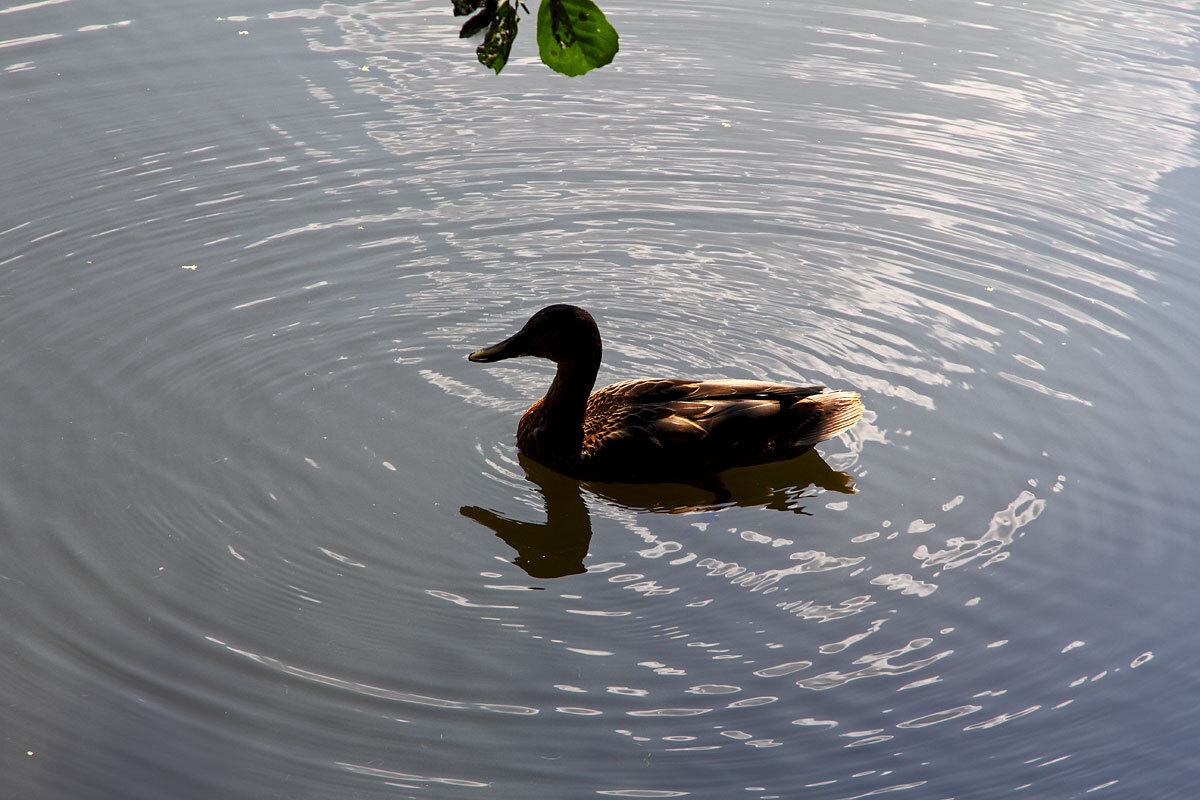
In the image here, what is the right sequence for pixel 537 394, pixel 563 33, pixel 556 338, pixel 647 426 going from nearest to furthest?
pixel 563 33 < pixel 647 426 < pixel 556 338 < pixel 537 394

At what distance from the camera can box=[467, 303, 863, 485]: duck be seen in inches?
238

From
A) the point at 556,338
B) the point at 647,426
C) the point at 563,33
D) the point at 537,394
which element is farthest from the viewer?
the point at 537,394

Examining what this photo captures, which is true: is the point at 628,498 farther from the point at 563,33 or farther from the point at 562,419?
the point at 563,33

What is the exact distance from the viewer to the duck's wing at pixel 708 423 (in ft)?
19.7

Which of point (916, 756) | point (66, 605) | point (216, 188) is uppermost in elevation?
point (216, 188)

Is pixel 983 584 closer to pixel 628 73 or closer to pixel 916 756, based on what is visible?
pixel 916 756

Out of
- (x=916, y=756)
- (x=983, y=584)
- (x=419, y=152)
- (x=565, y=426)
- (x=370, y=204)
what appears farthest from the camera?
(x=419, y=152)

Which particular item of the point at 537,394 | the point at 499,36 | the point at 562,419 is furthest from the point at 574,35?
the point at 537,394

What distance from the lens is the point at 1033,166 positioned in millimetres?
9672

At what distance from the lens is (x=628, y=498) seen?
6.09 meters

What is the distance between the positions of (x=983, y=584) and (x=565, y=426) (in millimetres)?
2184

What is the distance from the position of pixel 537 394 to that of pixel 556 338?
696 mm

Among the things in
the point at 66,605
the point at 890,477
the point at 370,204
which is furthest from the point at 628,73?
the point at 66,605

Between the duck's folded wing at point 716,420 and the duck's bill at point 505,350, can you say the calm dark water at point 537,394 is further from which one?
the duck's bill at point 505,350
